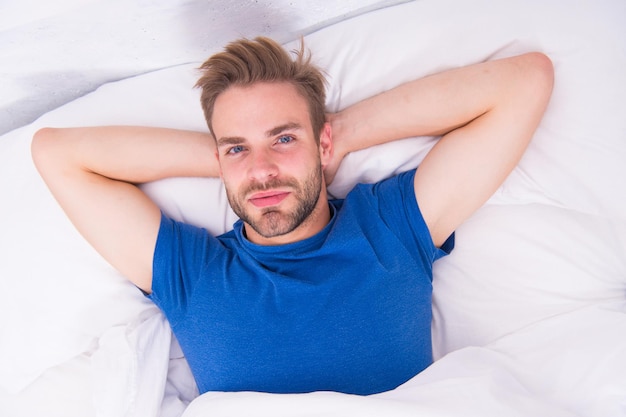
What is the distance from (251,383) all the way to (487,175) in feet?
2.09

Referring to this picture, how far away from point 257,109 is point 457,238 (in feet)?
1.77

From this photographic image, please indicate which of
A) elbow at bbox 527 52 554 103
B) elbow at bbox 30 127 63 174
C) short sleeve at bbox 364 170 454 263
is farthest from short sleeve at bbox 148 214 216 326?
elbow at bbox 527 52 554 103

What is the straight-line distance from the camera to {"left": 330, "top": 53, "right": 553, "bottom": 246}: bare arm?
42.5 inches

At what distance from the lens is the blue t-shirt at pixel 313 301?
3.53ft

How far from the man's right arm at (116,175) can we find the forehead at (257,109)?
0.35 ft

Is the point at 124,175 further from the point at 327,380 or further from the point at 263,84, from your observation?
the point at 327,380

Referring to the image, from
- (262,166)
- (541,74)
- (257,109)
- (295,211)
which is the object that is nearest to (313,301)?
(295,211)

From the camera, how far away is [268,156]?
3.55 feet

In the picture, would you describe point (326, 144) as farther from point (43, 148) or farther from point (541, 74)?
point (43, 148)

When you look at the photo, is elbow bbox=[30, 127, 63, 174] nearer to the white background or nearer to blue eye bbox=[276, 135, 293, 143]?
the white background

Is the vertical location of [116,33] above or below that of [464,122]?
above

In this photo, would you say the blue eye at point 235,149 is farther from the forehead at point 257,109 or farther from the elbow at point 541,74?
the elbow at point 541,74

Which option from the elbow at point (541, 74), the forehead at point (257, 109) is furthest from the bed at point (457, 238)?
the forehead at point (257, 109)

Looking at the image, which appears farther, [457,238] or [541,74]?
[457,238]
